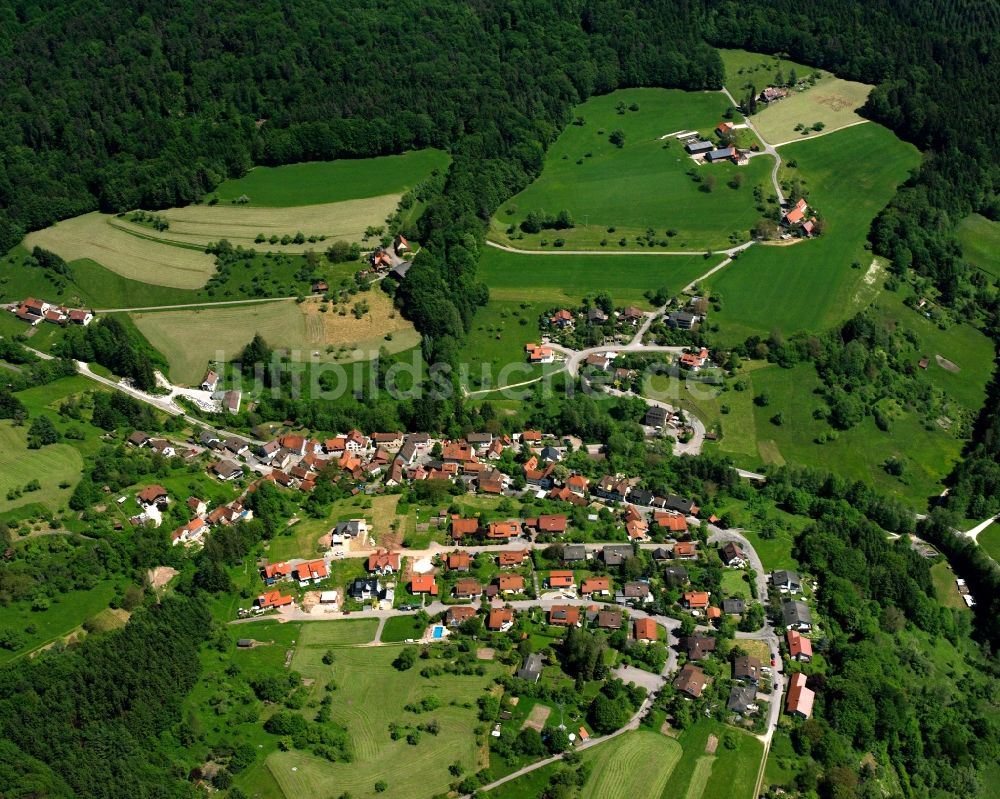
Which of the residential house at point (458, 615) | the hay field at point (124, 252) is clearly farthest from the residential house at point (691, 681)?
the hay field at point (124, 252)

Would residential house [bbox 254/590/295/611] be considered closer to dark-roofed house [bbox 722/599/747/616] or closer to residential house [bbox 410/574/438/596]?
residential house [bbox 410/574/438/596]

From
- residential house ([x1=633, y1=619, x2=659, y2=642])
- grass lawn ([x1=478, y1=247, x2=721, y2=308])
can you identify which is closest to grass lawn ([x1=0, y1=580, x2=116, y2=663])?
residential house ([x1=633, y1=619, x2=659, y2=642])

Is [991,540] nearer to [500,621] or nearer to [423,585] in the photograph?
[500,621]

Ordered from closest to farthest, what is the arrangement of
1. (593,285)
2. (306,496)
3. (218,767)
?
(218,767) → (306,496) → (593,285)

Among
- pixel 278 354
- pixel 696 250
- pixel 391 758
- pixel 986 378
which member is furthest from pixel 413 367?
pixel 986 378

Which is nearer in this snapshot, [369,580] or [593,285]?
[369,580]

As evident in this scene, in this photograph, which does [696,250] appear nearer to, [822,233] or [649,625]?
[822,233]

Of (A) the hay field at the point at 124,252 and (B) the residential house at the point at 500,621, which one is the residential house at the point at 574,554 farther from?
(A) the hay field at the point at 124,252
